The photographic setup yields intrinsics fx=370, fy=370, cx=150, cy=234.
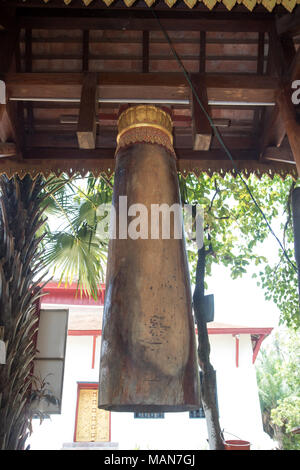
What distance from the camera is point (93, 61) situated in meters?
3.03

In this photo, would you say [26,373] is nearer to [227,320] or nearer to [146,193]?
[146,193]

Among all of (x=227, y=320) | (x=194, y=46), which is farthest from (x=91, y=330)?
(x=194, y=46)

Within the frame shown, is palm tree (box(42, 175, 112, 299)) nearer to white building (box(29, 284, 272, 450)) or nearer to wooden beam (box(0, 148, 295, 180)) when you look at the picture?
wooden beam (box(0, 148, 295, 180))

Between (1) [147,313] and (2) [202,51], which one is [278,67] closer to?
(2) [202,51]

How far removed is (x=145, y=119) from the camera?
7.27 ft

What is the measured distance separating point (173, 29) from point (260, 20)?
676 millimetres

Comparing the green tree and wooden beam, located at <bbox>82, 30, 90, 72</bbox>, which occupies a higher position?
wooden beam, located at <bbox>82, 30, 90, 72</bbox>

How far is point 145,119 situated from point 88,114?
351 mm

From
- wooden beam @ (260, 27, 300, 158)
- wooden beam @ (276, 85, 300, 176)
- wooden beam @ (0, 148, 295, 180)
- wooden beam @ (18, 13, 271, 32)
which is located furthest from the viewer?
wooden beam @ (0, 148, 295, 180)

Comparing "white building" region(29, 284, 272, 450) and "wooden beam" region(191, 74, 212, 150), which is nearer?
"wooden beam" region(191, 74, 212, 150)

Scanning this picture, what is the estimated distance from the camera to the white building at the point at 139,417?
9.27 metres

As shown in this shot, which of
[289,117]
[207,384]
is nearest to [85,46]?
[289,117]

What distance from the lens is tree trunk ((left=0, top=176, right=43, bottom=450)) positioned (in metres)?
3.36

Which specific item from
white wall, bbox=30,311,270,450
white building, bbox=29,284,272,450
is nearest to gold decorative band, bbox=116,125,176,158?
white building, bbox=29,284,272,450
